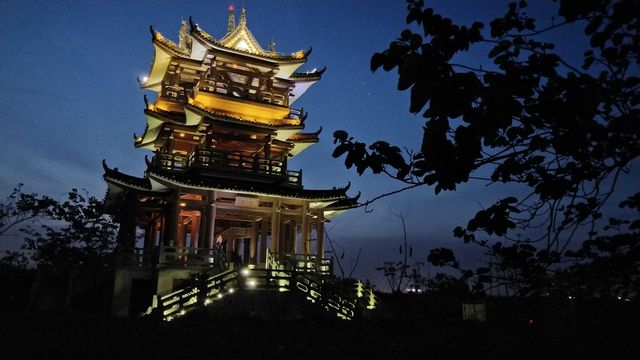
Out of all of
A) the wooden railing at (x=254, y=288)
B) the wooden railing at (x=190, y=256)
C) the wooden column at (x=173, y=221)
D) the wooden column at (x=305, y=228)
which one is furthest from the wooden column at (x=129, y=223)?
the wooden column at (x=305, y=228)

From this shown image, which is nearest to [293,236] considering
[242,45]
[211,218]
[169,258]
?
[211,218]

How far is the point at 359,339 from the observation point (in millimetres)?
8602

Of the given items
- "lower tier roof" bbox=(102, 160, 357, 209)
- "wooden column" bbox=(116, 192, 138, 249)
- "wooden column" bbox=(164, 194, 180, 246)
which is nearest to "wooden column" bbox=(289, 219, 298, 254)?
"lower tier roof" bbox=(102, 160, 357, 209)

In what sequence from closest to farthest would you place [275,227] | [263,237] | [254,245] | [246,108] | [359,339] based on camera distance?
[359,339]
[275,227]
[263,237]
[254,245]
[246,108]

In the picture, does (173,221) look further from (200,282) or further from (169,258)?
(200,282)

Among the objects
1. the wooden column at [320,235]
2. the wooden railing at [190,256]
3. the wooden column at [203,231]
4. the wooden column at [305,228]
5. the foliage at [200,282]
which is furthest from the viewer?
the wooden column at [320,235]

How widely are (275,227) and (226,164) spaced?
316 cm

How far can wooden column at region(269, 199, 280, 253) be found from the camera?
1825 cm

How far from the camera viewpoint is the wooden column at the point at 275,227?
18.2m

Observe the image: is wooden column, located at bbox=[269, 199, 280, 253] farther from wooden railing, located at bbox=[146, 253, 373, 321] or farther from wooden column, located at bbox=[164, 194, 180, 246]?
wooden column, located at bbox=[164, 194, 180, 246]

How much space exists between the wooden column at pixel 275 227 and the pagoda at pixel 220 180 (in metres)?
0.04

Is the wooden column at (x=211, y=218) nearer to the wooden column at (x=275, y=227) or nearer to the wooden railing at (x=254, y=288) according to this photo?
the wooden railing at (x=254, y=288)

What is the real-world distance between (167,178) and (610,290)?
1491 centimetres

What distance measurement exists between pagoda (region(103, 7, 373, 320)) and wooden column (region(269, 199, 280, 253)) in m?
0.04
